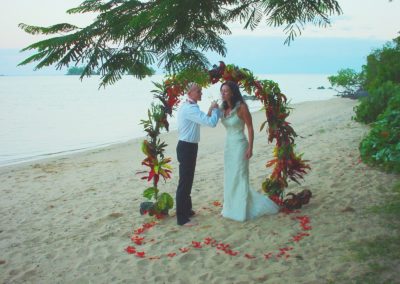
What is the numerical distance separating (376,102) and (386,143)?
5785 mm

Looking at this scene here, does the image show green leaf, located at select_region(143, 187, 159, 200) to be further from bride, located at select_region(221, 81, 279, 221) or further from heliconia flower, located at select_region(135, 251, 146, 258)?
heliconia flower, located at select_region(135, 251, 146, 258)

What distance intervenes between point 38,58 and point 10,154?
18700 millimetres

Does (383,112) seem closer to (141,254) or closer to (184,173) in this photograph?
(184,173)

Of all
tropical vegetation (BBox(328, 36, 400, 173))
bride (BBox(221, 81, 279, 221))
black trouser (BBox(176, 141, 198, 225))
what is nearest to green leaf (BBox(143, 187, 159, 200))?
black trouser (BBox(176, 141, 198, 225))

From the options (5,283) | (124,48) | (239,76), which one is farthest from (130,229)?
(124,48)

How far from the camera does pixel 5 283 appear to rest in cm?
495

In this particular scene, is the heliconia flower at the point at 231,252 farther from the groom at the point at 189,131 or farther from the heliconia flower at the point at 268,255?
the groom at the point at 189,131

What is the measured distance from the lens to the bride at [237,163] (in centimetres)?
612

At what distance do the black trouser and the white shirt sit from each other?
122 mm

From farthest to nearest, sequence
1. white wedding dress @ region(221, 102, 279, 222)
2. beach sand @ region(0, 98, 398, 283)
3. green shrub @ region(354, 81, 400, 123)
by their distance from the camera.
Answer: green shrub @ region(354, 81, 400, 123) → white wedding dress @ region(221, 102, 279, 222) → beach sand @ region(0, 98, 398, 283)

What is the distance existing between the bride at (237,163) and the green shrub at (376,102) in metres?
8.30

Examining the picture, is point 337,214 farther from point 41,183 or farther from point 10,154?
point 10,154

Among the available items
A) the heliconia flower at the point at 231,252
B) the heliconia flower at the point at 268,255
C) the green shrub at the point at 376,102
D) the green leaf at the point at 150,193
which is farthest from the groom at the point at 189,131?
the green shrub at the point at 376,102

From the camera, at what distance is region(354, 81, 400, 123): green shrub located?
44.0 ft
